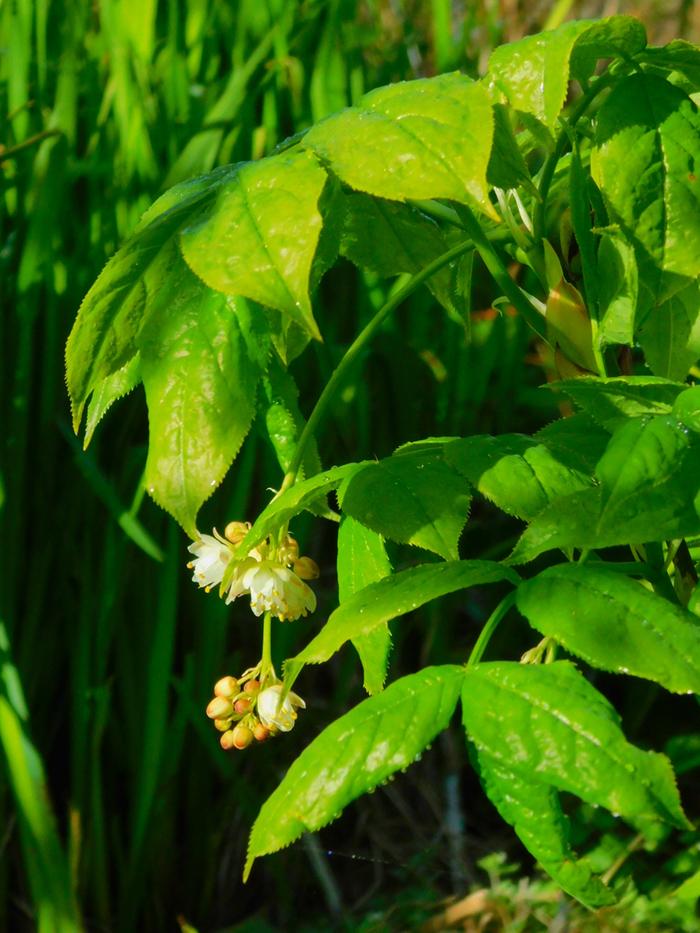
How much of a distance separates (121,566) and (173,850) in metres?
0.40

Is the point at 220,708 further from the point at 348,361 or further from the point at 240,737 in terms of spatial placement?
the point at 348,361

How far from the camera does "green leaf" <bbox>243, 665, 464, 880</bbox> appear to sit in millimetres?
517

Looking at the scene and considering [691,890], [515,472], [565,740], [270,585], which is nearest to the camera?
[565,740]

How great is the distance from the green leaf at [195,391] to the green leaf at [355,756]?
0.13 metres

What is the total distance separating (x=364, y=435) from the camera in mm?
1645

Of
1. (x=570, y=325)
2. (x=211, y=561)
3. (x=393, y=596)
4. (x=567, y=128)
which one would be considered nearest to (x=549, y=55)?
(x=567, y=128)

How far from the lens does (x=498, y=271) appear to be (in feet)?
2.10

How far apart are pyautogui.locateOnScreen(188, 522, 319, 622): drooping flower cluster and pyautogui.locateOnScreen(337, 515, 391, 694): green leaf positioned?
0.09ft

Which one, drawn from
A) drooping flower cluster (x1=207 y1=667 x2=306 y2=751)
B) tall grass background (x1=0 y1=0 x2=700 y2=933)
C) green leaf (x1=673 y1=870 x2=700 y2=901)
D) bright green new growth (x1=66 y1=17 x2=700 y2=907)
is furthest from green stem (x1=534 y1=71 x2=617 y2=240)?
green leaf (x1=673 y1=870 x2=700 y2=901)

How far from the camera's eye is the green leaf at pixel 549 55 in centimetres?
56

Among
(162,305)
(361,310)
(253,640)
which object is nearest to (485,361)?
(361,310)

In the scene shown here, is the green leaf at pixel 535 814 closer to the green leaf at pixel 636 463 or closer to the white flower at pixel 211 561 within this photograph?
the green leaf at pixel 636 463

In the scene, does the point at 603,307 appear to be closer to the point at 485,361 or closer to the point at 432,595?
the point at 432,595

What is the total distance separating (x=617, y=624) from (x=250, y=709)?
0.29 meters
